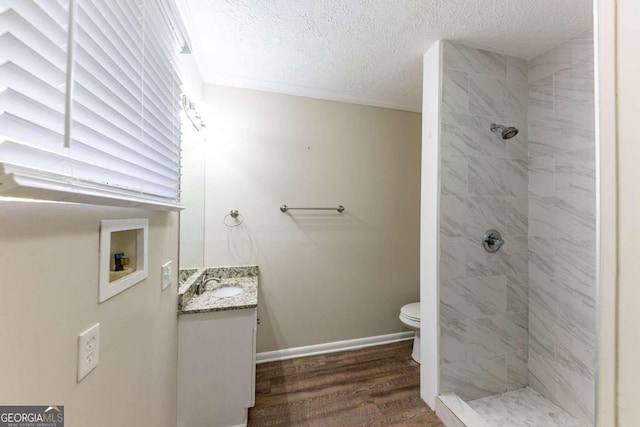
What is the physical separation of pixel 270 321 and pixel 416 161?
208cm

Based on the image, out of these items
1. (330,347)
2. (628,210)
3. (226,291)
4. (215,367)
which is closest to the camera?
(628,210)

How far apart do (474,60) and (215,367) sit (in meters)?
2.53

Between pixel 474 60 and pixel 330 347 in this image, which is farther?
pixel 330 347

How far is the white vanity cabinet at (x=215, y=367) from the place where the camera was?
1.35 m

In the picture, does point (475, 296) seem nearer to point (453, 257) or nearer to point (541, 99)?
point (453, 257)

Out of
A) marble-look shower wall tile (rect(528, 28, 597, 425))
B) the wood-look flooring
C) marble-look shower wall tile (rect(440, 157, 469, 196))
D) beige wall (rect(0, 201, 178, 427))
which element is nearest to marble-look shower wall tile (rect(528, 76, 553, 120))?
marble-look shower wall tile (rect(528, 28, 597, 425))

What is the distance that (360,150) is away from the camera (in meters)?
2.31

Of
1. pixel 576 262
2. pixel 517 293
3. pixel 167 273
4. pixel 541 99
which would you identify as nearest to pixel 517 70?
pixel 541 99

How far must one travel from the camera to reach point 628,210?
417 mm

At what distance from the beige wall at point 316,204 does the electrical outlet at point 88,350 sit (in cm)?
135

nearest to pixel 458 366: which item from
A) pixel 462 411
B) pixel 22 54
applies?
pixel 462 411

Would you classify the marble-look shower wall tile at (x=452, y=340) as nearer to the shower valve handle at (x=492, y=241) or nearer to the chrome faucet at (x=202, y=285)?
the shower valve handle at (x=492, y=241)

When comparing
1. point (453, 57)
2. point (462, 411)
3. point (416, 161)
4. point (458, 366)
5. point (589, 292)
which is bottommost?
point (462, 411)

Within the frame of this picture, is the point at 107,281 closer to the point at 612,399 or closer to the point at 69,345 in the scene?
the point at 69,345
